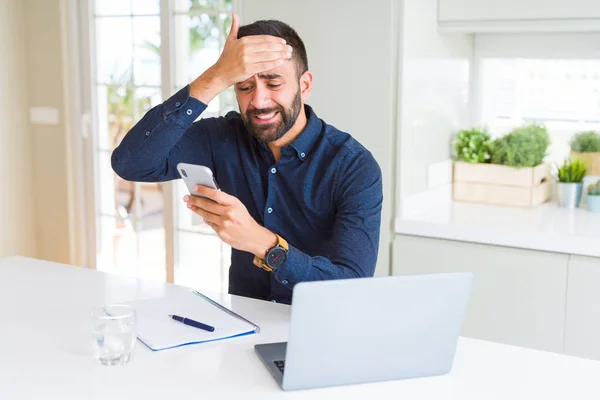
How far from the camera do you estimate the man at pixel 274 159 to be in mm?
2041

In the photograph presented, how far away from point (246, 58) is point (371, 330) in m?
0.82

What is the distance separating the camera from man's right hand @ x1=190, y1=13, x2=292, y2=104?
2004 mm

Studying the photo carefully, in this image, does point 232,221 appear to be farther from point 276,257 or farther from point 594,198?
point 594,198

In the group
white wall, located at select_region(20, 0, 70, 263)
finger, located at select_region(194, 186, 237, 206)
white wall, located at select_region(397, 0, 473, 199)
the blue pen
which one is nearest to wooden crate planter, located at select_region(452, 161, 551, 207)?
white wall, located at select_region(397, 0, 473, 199)

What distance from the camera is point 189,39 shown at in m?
3.90

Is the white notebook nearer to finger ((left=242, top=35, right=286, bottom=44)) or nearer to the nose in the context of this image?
the nose

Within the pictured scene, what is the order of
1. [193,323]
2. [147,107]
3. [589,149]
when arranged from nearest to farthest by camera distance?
[193,323] < [589,149] < [147,107]

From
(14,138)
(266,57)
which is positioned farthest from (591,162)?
(14,138)

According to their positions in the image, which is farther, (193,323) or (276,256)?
(276,256)

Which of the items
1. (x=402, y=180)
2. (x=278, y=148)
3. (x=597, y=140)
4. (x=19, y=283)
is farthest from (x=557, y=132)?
(x=19, y=283)

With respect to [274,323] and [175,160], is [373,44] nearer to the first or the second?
[175,160]

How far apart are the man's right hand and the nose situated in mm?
115

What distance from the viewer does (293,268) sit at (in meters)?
1.92

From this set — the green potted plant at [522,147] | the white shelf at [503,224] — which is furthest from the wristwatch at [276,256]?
the green potted plant at [522,147]
